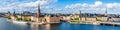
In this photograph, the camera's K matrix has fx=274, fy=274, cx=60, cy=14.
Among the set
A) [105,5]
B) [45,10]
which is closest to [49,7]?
[45,10]

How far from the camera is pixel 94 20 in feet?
19.3

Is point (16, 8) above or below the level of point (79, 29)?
above

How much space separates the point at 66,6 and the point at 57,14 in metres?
0.27

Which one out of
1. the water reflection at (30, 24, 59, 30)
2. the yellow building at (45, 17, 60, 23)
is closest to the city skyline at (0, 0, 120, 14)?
the yellow building at (45, 17, 60, 23)

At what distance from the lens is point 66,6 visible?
18.5ft

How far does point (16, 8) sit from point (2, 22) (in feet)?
1.36

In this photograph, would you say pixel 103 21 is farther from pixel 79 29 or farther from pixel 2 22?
pixel 2 22

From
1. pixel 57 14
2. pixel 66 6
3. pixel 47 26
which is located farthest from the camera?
pixel 47 26

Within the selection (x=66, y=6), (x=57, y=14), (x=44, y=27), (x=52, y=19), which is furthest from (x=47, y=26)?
(x=66, y=6)

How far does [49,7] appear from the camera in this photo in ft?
18.6

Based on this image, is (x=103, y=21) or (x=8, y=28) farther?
(x=103, y=21)

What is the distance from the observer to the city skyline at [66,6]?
557 cm

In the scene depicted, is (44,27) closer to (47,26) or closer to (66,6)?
(47,26)

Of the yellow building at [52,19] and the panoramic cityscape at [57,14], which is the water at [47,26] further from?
the yellow building at [52,19]
